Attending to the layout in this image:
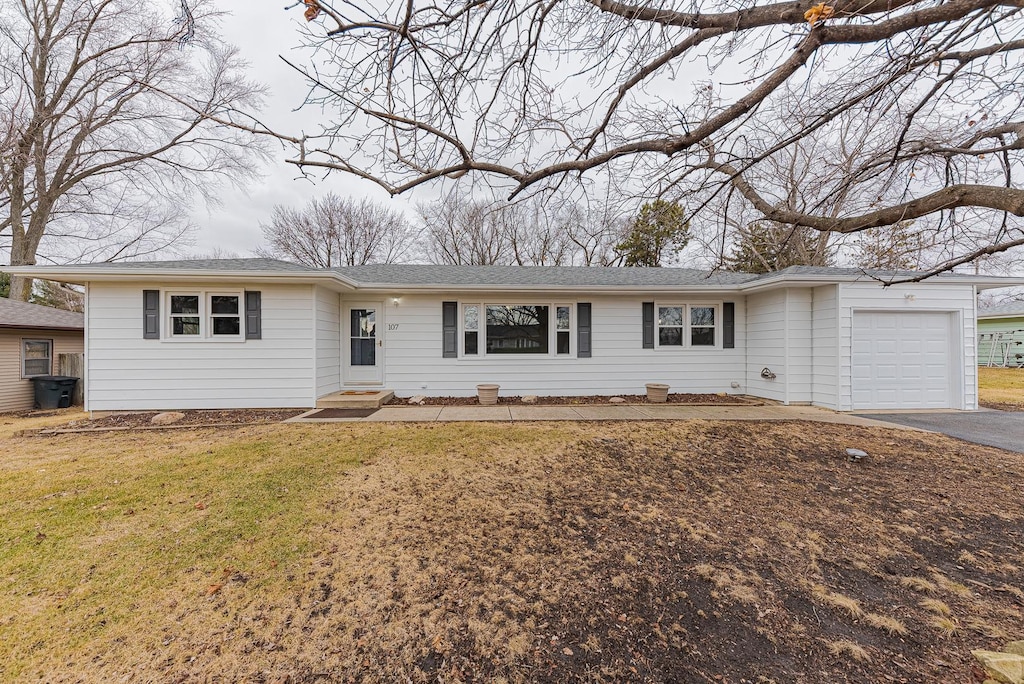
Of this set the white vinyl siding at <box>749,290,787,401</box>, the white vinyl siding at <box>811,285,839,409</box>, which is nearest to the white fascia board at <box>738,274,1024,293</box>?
the white vinyl siding at <box>811,285,839,409</box>

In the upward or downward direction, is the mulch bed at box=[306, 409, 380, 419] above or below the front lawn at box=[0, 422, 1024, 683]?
above

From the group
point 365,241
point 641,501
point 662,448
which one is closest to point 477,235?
point 365,241

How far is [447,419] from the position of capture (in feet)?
22.4

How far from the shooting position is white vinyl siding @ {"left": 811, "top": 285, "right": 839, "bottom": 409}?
7.70 m

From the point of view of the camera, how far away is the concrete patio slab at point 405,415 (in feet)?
A: 22.0

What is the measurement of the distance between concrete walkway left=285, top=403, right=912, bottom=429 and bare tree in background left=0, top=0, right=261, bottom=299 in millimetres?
9676

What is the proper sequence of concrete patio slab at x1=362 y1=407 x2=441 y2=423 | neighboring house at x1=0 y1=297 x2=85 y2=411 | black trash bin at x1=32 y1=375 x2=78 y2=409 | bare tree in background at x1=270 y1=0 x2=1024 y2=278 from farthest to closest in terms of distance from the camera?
black trash bin at x1=32 y1=375 x2=78 y2=409 → neighboring house at x1=0 y1=297 x2=85 y2=411 → concrete patio slab at x1=362 y1=407 x2=441 y2=423 → bare tree in background at x1=270 y1=0 x2=1024 y2=278

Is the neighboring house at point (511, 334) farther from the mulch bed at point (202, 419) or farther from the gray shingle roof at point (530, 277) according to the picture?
the mulch bed at point (202, 419)

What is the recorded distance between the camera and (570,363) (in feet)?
30.0

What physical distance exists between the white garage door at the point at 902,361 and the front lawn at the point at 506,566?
10.7 feet

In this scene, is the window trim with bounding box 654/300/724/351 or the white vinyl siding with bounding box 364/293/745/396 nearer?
the white vinyl siding with bounding box 364/293/745/396

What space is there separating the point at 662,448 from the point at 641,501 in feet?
5.66

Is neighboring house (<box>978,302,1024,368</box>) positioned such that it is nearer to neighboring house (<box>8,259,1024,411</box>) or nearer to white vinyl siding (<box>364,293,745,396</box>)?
neighboring house (<box>8,259,1024,411</box>)

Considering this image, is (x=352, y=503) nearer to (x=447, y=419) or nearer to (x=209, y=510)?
(x=209, y=510)
